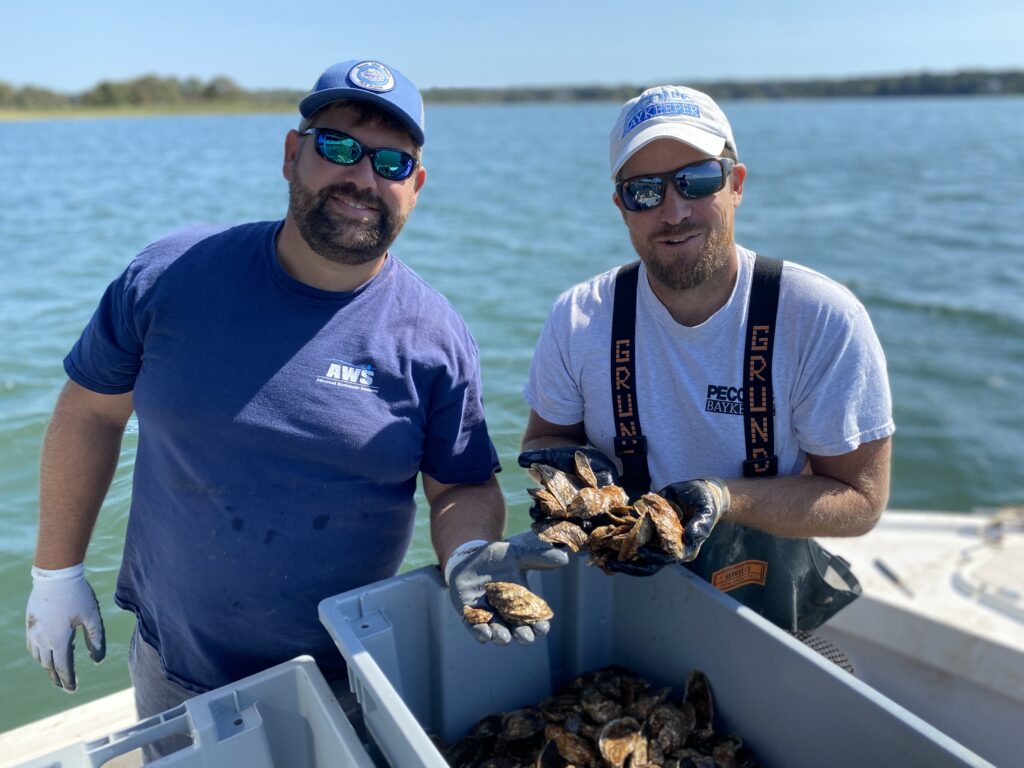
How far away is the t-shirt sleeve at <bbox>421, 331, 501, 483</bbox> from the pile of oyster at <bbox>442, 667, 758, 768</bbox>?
764mm

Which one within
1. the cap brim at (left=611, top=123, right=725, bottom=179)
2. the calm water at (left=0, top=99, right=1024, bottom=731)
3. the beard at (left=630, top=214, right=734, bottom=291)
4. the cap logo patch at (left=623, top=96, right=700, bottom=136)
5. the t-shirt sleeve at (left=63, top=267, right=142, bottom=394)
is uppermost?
the cap logo patch at (left=623, top=96, right=700, bottom=136)

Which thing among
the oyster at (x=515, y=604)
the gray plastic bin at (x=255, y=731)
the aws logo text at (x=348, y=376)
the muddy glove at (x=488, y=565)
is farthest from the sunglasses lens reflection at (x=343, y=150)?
the gray plastic bin at (x=255, y=731)

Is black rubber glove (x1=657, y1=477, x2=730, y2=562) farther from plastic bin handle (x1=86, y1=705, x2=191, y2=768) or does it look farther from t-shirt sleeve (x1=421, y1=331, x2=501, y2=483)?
plastic bin handle (x1=86, y1=705, x2=191, y2=768)

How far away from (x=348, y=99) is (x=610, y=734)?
2.05m

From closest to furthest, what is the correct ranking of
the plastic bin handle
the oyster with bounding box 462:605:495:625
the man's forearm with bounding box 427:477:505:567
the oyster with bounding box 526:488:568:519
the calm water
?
1. the plastic bin handle
2. the oyster with bounding box 462:605:495:625
3. the oyster with bounding box 526:488:568:519
4. the man's forearm with bounding box 427:477:505:567
5. the calm water

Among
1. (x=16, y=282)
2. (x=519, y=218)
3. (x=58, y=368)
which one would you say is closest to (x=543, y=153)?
(x=519, y=218)

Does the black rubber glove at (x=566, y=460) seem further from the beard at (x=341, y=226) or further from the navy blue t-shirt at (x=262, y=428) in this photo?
the beard at (x=341, y=226)

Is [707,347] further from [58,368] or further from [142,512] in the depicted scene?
[58,368]

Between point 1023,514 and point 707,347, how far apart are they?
361 centimetres

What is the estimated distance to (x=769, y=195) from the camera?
2553cm

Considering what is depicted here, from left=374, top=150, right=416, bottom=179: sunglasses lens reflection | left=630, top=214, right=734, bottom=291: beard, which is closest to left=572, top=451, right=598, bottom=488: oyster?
left=630, top=214, right=734, bottom=291: beard

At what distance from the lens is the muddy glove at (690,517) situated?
6.77 ft

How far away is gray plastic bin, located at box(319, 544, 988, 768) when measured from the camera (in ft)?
5.84

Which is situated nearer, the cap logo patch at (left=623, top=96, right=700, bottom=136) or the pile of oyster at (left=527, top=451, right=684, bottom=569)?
the pile of oyster at (left=527, top=451, right=684, bottom=569)
